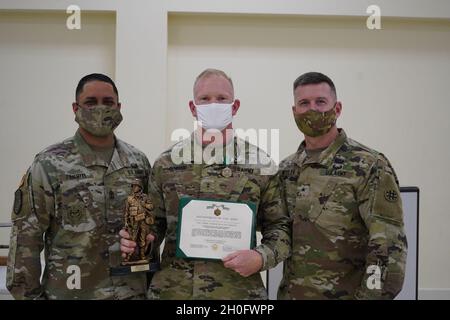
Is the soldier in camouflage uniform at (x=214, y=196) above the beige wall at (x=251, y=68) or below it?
below

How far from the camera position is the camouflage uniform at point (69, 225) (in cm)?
139

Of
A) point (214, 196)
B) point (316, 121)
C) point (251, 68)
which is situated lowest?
point (214, 196)

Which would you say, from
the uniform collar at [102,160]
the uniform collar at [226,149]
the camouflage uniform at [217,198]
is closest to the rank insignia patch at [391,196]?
the camouflage uniform at [217,198]

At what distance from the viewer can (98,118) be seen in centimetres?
142

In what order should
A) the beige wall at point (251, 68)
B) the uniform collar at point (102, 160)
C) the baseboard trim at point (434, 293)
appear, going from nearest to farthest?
the uniform collar at point (102, 160), the baseboard trim at point (434, 293), the beige wall at point (251, 68)

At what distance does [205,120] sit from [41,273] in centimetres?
76

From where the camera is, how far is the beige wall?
1.94 m

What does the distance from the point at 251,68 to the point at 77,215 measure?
1.20m

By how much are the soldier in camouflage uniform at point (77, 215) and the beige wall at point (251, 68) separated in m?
0.53

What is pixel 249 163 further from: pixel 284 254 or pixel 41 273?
pixel 41 273

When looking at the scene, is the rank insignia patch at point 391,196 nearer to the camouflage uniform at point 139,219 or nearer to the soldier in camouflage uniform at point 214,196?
the soldier in camouflage uniform at point 214,196

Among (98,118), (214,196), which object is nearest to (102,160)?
(98,118)

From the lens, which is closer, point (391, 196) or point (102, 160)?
point (391, 196)

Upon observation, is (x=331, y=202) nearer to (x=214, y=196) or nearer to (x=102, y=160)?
(x=214, y=196)
